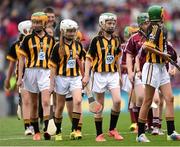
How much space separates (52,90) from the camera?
15.7 meters

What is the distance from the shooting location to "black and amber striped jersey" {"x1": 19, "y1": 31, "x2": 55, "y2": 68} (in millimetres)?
16094

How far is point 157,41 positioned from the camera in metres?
14.6

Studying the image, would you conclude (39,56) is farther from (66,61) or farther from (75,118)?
(75,118)

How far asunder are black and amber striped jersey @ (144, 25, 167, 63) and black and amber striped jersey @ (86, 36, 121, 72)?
1168 millimetres

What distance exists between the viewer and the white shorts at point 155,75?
48.4 ft

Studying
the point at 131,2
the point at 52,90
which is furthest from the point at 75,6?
the point at 52,90

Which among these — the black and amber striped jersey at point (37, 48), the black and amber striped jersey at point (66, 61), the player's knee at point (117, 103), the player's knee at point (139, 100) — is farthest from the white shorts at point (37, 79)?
the player's knee at point (139, 100)

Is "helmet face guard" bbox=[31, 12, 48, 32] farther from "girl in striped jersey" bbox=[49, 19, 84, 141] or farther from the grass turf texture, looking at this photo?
the grass turf texture

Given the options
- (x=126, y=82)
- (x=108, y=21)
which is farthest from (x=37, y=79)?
(x=126, y=82)

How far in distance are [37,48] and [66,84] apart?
2.90 ft

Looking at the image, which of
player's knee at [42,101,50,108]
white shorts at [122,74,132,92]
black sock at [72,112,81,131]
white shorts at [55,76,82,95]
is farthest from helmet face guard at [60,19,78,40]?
white shorts at [122,74,132,92]

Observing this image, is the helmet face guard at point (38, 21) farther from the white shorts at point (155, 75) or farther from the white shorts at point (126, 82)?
the white shorts at point (126, 82)

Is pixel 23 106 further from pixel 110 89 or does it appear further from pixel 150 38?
pixel 150 38

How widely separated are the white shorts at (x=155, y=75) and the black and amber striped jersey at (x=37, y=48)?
6.94 feet
